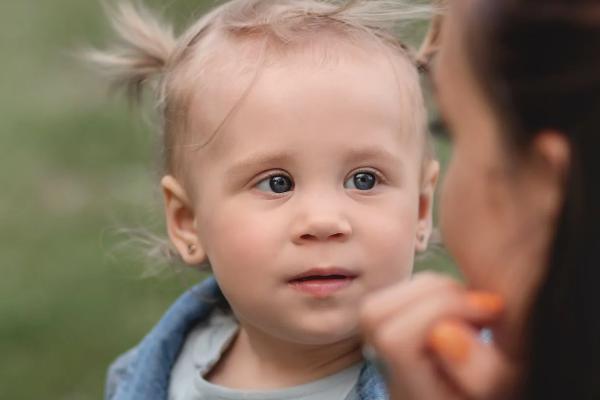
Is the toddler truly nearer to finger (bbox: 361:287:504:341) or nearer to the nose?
the nose

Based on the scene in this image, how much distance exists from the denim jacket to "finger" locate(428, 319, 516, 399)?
1422 mm

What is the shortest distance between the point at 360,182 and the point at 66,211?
3194mm

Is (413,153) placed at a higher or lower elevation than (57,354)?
higher

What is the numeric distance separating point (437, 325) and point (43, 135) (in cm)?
464

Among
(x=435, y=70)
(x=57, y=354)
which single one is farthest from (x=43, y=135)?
(x=435, y=70)

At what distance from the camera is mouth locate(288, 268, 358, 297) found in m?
2.51

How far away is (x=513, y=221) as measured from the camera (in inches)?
68.3

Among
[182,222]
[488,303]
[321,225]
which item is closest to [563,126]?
[488,303]

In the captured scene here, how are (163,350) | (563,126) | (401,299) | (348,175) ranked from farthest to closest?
(163,350)
(348,175)
(401,299)
(563,126)

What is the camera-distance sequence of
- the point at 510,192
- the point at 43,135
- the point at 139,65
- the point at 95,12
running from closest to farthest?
the point at 510,192, the point at 139,65, the point at 43,135, the point at 95,12

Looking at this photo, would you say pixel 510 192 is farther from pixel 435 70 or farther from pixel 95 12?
pixel 95 12

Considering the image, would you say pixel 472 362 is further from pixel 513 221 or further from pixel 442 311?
pixel 513 221

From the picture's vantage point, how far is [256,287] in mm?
2594

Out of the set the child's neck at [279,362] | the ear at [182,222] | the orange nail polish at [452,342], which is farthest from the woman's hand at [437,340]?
the ear at [182,222]
